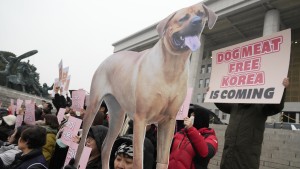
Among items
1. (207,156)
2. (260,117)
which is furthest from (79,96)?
(260,117)

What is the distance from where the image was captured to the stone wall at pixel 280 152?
612 centimetres

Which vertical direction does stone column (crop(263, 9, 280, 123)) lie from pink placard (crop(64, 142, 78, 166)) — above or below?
above

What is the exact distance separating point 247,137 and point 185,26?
1798 mm

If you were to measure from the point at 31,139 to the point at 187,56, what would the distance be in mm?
1883

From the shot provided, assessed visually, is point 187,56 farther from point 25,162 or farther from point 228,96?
point 25,162

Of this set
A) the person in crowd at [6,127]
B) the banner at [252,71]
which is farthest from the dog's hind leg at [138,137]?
the person in crowd at [6,127]

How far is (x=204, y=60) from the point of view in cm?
3909

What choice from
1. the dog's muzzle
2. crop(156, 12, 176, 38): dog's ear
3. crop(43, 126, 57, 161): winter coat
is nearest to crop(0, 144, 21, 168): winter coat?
crop(43, 126, 57, 161): winter coat

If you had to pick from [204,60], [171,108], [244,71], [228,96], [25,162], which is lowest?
[25,162]

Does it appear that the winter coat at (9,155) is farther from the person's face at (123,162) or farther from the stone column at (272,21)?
the stone column at (272,21)

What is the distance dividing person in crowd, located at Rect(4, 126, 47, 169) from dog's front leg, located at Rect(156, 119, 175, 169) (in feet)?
4.62

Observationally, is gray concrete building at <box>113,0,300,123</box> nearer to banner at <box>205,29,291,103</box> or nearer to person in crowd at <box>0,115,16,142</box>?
person in crowd at <box>0,115,16,142</box>

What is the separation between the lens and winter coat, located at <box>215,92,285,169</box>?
2920 millimetres

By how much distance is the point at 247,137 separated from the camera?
2.93 metres
